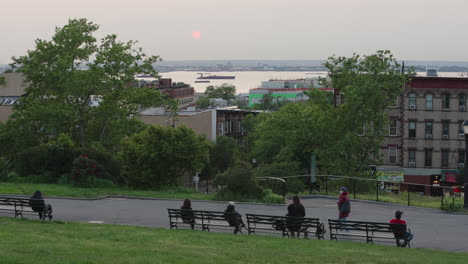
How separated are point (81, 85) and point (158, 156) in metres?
13.2

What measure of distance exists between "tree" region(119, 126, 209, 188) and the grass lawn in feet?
48.1

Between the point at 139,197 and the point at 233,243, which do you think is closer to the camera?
the point at 233,243

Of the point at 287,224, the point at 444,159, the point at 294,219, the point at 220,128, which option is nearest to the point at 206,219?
the point at 287,224

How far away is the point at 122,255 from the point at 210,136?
254 ft

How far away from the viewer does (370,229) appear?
19531 millimetres

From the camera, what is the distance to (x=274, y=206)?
28.3 m

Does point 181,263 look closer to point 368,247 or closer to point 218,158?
point 368,247

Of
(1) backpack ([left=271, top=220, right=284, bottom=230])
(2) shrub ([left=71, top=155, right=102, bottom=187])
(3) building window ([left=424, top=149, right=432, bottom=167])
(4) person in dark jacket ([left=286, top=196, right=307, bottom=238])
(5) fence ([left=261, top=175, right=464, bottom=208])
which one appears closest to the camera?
(4) person in dark jacket ([left=286, top=196, right=307, bottom=238])

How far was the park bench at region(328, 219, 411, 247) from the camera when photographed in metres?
19.0

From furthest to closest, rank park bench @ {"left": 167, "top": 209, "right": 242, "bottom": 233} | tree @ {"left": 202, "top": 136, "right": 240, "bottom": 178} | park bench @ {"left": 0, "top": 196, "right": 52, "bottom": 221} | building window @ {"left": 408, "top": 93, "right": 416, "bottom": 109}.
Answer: tree @ {"left": 202, "top": 136, "right": 240, "bottom": 178}, building window @ {"left": 408, "top": 93, "right": 416, "bottom": 109}, park bench @ {"left": 0, "top": 196, "right": 52, "bottom": 221}, park bench @ {"left": 167, "top": 209, "right": 242, "bottom": 233}

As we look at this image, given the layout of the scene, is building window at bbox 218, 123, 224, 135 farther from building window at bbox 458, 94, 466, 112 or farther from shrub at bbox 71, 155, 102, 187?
shrub at bbox 71, 155, 102, 187

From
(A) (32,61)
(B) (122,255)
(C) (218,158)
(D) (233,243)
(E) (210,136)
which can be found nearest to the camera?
(B) (122,255)

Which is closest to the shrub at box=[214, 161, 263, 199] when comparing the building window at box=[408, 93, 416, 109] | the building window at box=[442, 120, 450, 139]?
the building window at box=[408, 93, 416, 109]

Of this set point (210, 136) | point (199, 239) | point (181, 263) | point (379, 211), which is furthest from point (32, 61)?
point (210, 136)
